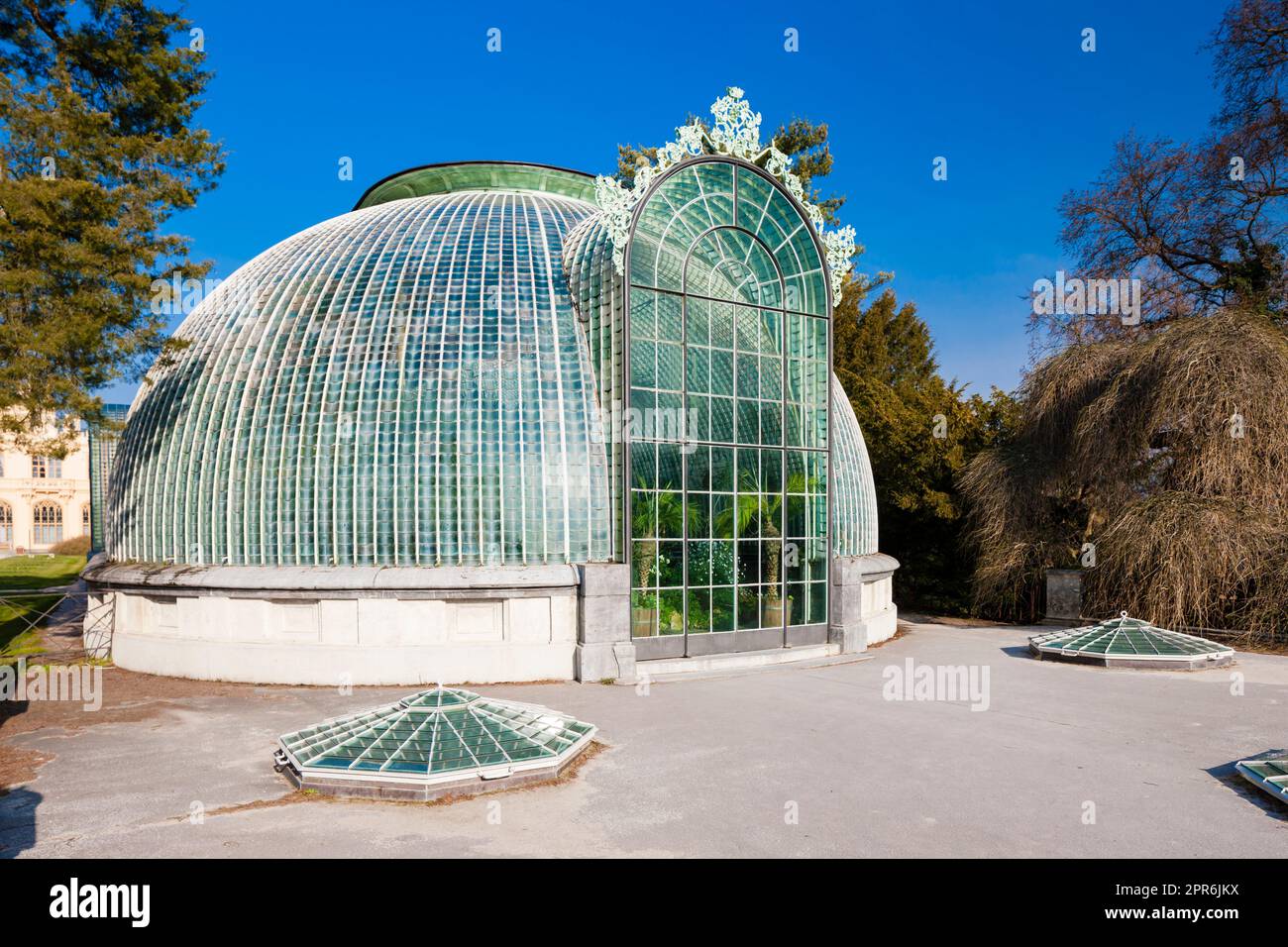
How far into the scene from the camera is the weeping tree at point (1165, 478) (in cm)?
2089

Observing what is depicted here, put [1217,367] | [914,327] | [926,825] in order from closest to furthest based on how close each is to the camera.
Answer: [926,825] → [1217,367] → [914,327]

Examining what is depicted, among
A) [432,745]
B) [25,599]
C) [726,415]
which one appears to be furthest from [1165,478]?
[25,599]

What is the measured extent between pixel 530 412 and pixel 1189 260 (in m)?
25.9

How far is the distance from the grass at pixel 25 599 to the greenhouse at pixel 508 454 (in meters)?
4.48

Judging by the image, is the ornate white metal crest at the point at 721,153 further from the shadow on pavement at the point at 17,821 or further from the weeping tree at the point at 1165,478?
the shadow on pavement at the point at 17,821

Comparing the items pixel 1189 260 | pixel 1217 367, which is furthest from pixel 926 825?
pixel 1189 260

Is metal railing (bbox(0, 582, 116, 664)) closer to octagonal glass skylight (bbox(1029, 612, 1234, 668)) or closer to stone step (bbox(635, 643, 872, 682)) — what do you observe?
stone step (bbox(635, 643, 872, 682))

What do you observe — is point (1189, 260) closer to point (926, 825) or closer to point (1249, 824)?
point (1249, 824)

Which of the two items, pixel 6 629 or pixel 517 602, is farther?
pixel 6 629

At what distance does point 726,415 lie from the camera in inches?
701

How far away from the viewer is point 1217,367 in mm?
21609

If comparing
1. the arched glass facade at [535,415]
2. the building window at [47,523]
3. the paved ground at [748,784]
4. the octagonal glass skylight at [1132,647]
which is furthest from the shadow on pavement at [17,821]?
the building window at [47,523]

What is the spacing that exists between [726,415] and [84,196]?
12.9m

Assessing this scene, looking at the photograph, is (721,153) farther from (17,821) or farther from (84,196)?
(17,821)
